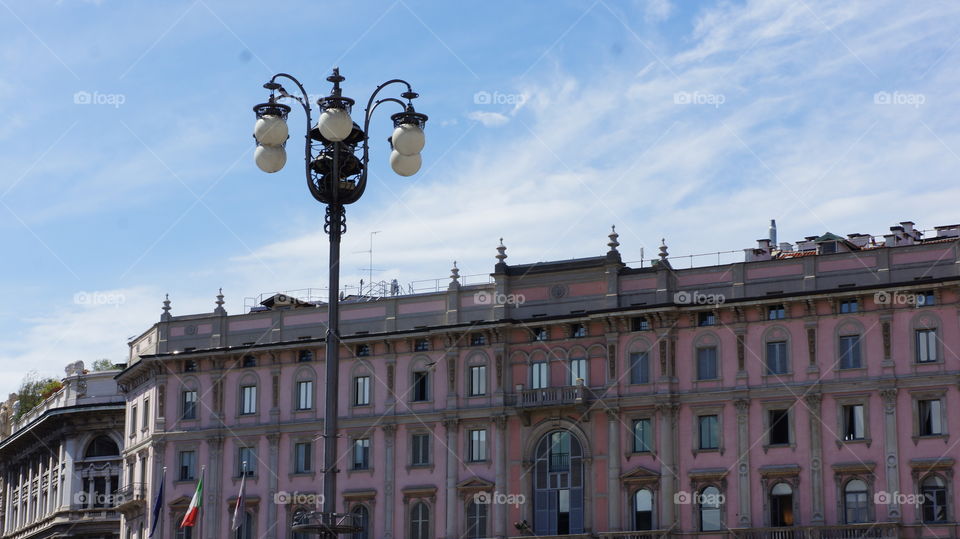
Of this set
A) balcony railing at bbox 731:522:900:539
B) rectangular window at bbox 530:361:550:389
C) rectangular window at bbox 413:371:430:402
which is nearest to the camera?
balcony railing at bbox 731:522:900:539

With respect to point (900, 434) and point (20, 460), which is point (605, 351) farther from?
point (20, 460)

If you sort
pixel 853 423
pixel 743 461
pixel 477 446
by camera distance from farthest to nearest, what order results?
pixel 477 446 → pixel 743 461 → pixel 853 423

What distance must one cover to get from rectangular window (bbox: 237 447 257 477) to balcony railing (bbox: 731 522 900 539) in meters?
24.7

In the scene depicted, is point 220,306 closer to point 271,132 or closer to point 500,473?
point 500,473

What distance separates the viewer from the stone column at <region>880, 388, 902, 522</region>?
63688 millimetres

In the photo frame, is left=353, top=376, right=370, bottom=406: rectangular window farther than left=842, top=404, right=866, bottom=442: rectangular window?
Yes

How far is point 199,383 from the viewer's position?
7906cm

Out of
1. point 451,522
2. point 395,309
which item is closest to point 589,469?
point 451,522

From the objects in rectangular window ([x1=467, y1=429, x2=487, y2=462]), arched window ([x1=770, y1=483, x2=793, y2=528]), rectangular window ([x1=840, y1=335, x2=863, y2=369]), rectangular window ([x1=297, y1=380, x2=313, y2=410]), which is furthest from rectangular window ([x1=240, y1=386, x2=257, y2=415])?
rectangular window ([x1=840, y1=335, x2=863, y2=369])

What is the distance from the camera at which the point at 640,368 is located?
70.2m

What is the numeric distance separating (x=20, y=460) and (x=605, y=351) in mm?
51807

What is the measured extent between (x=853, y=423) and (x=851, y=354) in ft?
9.70

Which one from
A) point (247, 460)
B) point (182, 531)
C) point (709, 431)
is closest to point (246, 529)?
point (247, 460)

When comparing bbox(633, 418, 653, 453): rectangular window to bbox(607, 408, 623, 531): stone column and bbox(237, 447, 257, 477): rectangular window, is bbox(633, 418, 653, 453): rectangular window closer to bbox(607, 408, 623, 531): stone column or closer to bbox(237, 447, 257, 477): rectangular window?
bbox(607, 408, 623, 531): stone column
